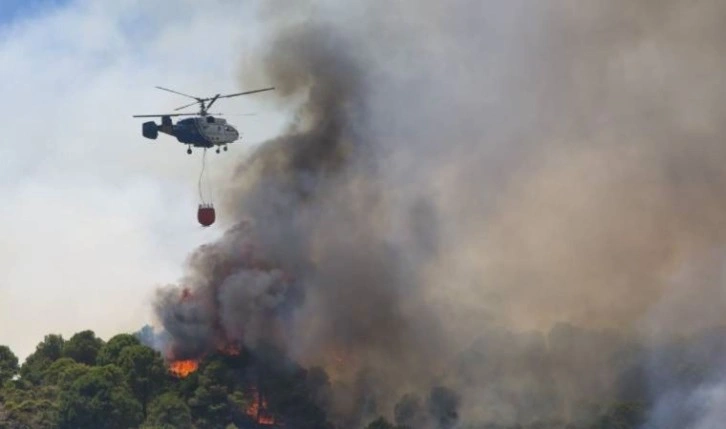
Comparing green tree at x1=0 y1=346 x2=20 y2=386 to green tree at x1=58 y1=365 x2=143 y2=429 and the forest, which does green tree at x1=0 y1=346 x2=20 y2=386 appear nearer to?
the forest

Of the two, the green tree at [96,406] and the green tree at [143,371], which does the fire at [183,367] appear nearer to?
the green tree at [143,371]

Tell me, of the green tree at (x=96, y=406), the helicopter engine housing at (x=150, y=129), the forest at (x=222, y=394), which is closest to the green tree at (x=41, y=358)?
the forest at (x=222, y=394)

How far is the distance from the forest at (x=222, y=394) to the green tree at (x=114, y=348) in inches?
4.7

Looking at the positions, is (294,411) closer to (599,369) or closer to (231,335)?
(231,335)

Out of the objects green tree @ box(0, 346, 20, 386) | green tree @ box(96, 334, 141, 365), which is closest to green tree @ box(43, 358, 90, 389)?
green tree @ box(96, 334, 141, 365)

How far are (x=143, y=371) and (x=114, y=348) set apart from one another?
22.9 feet

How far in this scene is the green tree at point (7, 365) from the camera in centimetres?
17512

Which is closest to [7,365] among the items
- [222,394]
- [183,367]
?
[183,367]

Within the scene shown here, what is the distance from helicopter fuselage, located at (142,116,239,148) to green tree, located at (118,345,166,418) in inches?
1189

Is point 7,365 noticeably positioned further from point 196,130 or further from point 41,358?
point 196,130

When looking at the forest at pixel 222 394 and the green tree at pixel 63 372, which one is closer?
the forest at pixel 222 394

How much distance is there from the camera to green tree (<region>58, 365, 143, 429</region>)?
161 m

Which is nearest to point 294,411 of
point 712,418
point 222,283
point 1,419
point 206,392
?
point 206,392

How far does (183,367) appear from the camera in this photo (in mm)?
180750
